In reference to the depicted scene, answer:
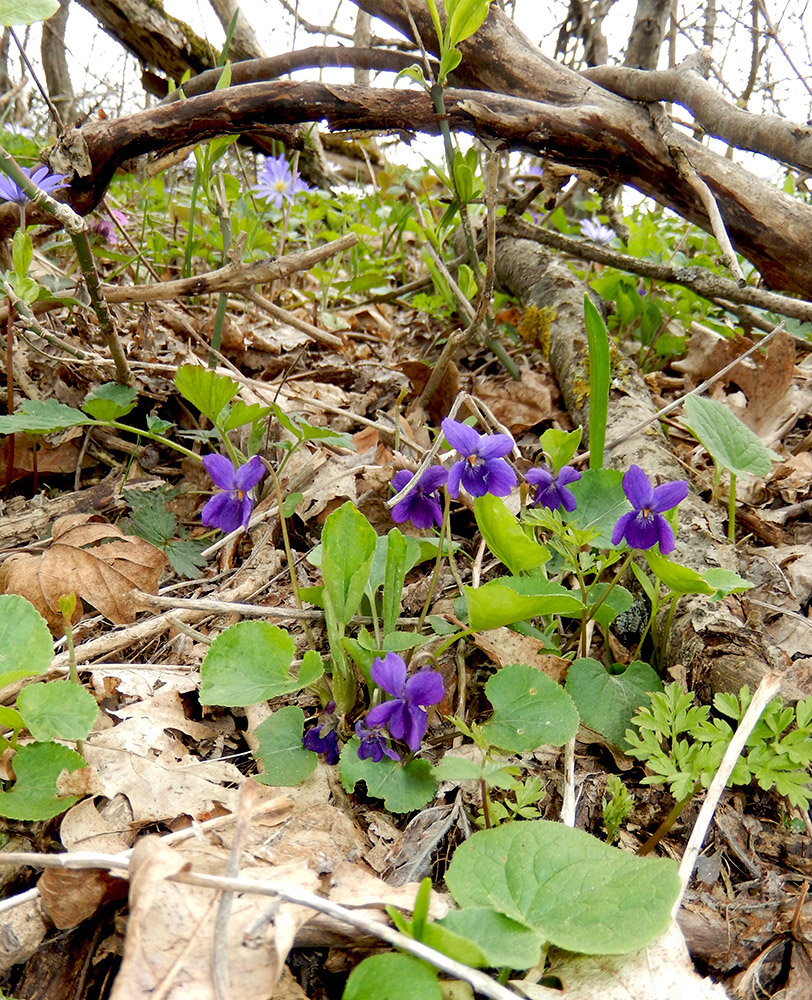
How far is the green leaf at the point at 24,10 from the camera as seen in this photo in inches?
51.8

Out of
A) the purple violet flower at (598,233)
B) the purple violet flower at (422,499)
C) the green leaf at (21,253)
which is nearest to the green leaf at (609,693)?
the purple violet flower at (422,499)

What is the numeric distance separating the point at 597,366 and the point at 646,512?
40 centimetres

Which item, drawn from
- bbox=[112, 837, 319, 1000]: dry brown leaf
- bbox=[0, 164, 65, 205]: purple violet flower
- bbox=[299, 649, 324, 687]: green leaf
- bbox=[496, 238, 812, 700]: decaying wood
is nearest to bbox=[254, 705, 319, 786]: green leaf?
bbox=[299, 649, 324, 687]: green leaf

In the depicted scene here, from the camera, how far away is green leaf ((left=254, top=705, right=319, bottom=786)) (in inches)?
50.6

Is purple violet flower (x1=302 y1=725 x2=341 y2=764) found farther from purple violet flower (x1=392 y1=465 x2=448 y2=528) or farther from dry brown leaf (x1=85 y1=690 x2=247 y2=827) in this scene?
purple violet flower (x1=392 y1=465 x2=448 y2=528)

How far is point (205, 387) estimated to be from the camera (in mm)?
1715

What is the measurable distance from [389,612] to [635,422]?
3.96 ft

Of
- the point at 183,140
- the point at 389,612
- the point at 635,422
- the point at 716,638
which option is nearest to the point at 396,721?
the point at 389,612

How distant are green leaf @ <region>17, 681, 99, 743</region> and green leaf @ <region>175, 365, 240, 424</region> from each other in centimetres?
78

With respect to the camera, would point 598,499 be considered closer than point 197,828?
No

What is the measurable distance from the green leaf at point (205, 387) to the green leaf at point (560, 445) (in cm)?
74

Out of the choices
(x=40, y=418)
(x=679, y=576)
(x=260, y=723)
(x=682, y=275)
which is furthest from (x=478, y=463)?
(x=682, y=275)

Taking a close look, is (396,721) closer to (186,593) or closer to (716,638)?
(716,638)

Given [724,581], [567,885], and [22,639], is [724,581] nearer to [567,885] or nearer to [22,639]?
[567,885]
